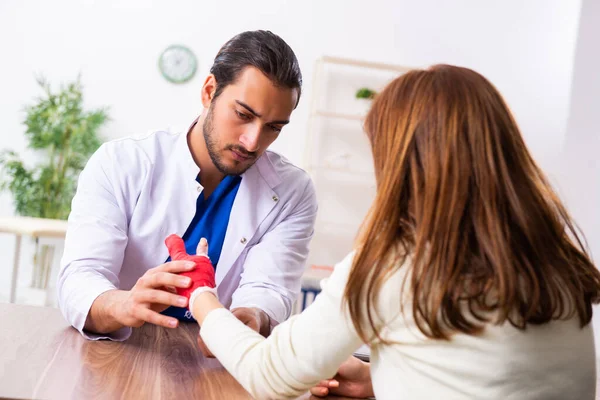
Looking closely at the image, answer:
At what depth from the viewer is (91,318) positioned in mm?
1327

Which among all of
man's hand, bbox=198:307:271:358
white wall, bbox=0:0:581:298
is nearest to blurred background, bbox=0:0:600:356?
white wall, bbox=0:0:581:298

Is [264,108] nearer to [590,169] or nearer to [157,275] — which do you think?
[157,275]

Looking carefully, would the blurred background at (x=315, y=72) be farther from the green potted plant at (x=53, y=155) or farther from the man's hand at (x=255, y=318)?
the man's hand at (x=255, y=318)

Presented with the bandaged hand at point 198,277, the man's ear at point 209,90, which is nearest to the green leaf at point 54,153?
the man's ear at point 209,90

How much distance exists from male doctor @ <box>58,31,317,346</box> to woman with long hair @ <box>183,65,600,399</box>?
623mm

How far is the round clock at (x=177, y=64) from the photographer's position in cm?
523

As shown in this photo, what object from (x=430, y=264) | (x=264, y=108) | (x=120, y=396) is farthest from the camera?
(x=264, y=108)

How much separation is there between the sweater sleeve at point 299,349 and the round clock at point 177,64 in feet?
14.6

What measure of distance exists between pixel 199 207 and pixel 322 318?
0.93 metres

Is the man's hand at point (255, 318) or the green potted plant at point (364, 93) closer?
the man's hand at point (255, 318)

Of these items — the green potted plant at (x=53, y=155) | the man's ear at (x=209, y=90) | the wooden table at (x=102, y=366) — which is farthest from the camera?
the green potted plant at (x=53, y=155)

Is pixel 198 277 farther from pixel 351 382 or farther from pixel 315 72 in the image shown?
pixel 315 72

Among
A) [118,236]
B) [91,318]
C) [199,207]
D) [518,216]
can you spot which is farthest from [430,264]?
[199,207]

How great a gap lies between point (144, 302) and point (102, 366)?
0.14 metres
